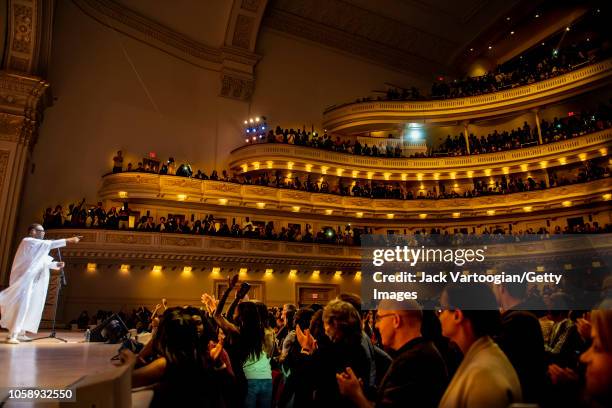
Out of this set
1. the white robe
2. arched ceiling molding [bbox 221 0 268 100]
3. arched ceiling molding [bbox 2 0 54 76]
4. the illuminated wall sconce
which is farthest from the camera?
arched ceiling molding [bbox 221 0 268 100]

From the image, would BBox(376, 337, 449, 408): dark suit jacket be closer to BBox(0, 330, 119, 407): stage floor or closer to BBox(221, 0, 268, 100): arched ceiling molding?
BBox(0, 330, 119, 407): stage floor

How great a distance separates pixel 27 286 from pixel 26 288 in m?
0.04

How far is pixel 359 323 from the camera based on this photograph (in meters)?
2.62

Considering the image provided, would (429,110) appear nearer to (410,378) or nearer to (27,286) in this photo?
(27,286)

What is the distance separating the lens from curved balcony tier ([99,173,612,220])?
1788 cm

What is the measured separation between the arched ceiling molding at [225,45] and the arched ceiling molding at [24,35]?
16.3ft

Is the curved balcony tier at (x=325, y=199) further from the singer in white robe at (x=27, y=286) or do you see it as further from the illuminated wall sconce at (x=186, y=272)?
the singer in white robe at (x=27, y=286)

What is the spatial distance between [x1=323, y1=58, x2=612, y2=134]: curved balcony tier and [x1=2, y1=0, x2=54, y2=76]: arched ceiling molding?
15.9m

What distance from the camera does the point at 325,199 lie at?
22.2m

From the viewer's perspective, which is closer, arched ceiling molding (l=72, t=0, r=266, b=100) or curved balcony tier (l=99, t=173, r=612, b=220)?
curved balcony tier (l=99, t=173, r=612, b=220)

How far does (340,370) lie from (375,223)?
2232cm

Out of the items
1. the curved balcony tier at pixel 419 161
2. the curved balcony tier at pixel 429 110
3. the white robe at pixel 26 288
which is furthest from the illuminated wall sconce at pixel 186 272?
the curved balcony tier at pixel 429 110

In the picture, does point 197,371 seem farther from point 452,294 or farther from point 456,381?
point 452,294

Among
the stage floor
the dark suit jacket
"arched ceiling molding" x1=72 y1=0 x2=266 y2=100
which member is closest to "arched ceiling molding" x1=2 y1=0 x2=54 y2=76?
"arched ceiling molding" x1=72 y1=0 x2=266 y2=100
